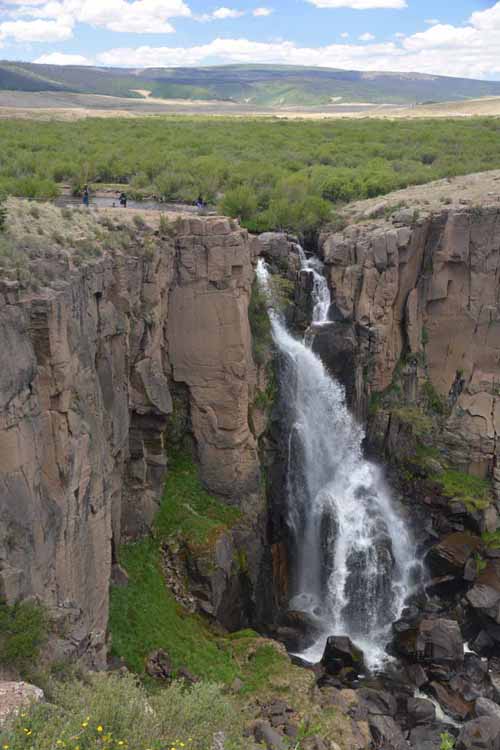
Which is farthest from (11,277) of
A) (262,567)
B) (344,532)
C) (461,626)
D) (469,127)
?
(469,127)

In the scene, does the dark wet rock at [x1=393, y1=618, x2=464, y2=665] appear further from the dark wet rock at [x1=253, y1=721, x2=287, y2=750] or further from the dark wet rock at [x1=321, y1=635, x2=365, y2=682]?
the dark wet rock at [x1=253, y1=721, x2=287, y2=750]

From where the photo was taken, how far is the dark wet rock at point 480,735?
22.0 meters

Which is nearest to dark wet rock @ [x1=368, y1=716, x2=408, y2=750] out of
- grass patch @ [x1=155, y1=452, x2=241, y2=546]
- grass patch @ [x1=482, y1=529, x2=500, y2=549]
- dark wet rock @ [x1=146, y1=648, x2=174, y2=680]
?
dark wet rock @ [x1=146, y1=648, x2=174, y2=680]

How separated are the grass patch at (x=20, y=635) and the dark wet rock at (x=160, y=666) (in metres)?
6.28

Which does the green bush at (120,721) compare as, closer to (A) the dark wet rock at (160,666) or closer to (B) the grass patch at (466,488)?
(A) the dark wet rock at (160,666)

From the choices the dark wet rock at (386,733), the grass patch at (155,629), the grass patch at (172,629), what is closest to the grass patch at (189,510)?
the grass patch at (172,629)

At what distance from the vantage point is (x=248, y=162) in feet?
161

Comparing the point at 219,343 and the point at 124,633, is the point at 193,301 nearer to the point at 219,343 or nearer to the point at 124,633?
the point at 219,343

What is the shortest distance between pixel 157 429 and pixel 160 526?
3.50m

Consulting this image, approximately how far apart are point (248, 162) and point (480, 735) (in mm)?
37314

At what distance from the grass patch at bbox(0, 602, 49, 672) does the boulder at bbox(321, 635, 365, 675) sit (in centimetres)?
1306

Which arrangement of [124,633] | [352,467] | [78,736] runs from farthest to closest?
[352,467] < [124,633] < [78,736]

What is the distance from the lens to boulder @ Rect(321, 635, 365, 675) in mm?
25812

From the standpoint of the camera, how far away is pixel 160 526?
88.1ft
